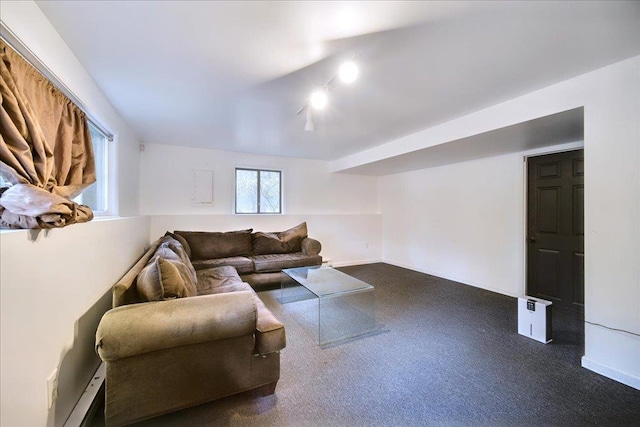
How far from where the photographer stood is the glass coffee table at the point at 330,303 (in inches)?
99.2

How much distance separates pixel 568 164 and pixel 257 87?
362 cm

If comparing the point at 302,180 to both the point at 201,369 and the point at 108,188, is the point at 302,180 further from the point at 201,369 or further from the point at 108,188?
the point at 201,369

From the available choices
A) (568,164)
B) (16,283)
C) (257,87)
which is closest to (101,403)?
(16,283)

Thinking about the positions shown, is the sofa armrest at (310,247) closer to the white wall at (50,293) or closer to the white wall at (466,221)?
the white wall at (466,221)

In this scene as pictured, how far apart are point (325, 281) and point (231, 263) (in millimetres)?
1456

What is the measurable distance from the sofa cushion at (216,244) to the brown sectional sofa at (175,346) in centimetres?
205

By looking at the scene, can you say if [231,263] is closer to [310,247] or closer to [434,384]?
[310,247]

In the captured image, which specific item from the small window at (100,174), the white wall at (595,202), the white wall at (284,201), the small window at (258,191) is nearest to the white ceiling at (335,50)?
the white wall at (595,202)

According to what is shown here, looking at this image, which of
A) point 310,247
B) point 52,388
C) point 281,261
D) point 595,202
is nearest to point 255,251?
point 281,261

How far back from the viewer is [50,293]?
3.98 ft

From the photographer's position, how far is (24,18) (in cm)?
126

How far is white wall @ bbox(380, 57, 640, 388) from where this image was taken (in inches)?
69.0

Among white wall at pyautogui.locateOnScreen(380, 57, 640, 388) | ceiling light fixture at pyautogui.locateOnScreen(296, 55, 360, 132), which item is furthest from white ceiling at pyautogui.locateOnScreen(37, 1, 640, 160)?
white wall at pyautogui.locateOnScreen(380, 57, 640, 388)

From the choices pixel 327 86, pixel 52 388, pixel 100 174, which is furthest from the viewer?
pixel 100 174
